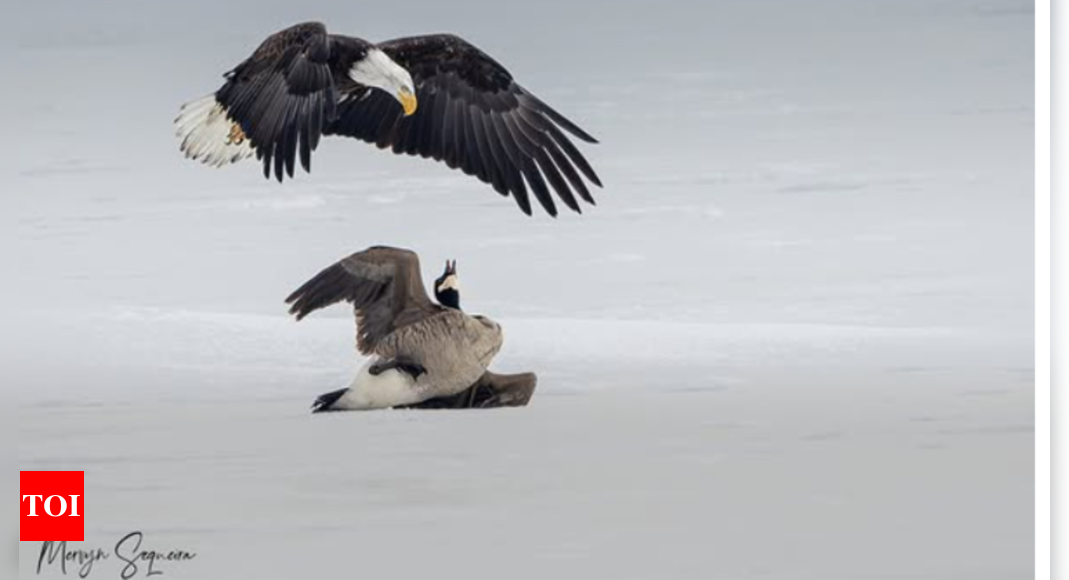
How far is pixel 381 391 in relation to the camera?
4055mm

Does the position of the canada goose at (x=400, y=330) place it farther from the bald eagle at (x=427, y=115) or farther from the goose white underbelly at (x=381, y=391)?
the bald eagle at (x=427, y=115)

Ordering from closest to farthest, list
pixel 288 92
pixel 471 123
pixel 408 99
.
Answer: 1. pixel 288 92
2. pixel 408 99
3. pixel 471 123

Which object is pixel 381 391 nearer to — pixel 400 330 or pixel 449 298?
pixel 400 330

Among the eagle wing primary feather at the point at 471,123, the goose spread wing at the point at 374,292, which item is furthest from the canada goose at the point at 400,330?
the eagle wing primary feather at the point at 471,123

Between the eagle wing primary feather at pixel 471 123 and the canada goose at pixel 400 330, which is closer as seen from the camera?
the canada goose at pixel 400 330

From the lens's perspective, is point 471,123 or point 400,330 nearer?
point 400,330

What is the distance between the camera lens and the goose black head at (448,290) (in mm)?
4094

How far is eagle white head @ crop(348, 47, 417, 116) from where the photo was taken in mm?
4086

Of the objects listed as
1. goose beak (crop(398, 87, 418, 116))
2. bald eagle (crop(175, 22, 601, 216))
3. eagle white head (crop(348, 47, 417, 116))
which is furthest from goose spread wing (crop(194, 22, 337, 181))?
goose beak (crop(398, 87, 418, 116))

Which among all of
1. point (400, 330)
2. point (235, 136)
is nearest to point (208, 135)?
point (235, 136)

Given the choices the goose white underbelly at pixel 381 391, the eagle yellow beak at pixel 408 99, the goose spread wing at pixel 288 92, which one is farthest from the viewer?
the eagle yellow beak at pixel 408 99

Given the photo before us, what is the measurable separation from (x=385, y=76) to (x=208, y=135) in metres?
0.40

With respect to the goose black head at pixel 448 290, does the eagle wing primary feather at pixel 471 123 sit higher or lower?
higher
